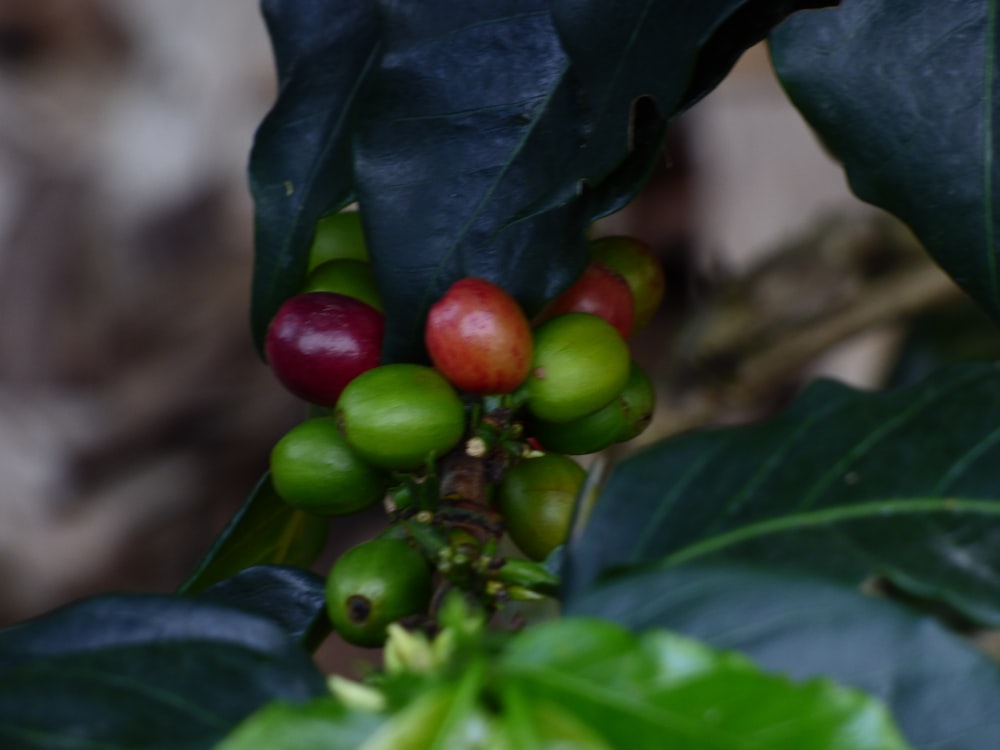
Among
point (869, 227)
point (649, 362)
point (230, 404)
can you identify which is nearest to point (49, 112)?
point (230, 404)

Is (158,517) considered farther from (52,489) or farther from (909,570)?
(909,570)

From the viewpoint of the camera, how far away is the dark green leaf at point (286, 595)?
747mm

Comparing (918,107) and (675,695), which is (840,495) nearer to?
(675,695)

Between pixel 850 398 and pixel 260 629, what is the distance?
354mm

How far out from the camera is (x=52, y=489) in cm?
352

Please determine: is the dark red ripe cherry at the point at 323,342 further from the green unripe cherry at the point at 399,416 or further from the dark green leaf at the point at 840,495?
the dark green leaf at the point at 840,495

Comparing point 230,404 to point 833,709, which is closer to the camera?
point 833,709

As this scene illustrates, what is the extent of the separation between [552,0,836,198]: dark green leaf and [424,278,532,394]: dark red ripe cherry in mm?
101

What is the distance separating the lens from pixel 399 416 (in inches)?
28.3

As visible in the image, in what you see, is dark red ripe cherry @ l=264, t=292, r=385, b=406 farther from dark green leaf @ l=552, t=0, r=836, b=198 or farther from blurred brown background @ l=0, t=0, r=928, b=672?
blurred brown background @ l=0, t=0, r=928, b=672

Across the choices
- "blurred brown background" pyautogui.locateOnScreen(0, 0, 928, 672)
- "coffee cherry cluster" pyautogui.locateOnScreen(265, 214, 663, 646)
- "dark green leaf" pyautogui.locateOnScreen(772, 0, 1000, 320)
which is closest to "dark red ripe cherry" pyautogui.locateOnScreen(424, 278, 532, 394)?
"coffee cherry cluster" pyautogui.locateOnScreen(265, 214, 663, 646)

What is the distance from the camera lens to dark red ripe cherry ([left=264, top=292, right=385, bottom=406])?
789 millimetres

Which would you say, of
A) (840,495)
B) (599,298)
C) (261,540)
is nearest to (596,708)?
(840,495)

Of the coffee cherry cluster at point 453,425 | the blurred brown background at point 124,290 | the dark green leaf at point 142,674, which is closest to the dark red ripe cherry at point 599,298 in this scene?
the coffee cherry cluster at point 453,425
